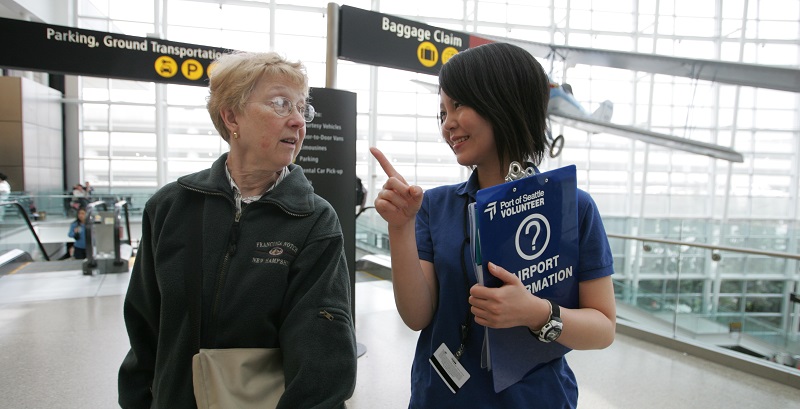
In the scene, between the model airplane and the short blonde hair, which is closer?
the short blonde hair

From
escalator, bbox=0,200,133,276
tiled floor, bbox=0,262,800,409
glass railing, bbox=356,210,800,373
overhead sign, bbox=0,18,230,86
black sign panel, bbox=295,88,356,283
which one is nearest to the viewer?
tiled floor, bbox=0,262,800,409

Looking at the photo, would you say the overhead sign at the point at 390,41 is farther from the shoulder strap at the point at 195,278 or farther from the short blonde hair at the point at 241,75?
the shoulder strap at the point at 195,278

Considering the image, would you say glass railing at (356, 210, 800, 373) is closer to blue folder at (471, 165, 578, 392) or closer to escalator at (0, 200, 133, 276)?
blue folder at (471, 165, 578, 392)

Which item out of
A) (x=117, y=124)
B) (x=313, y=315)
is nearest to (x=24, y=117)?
(x=117, y=124)

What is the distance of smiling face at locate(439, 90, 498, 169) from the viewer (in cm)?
117

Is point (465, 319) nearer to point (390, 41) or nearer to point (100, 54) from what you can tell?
point (390, 41)

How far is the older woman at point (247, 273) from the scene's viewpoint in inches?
49.8

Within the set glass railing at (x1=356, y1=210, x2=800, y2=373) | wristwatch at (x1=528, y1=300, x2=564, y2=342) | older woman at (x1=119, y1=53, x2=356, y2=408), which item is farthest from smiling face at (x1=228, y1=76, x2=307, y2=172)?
glass railing at (x1=356, y1=210, x2=800, y2=373)

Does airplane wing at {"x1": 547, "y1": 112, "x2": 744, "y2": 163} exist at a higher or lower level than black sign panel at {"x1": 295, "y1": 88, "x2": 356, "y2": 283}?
higher

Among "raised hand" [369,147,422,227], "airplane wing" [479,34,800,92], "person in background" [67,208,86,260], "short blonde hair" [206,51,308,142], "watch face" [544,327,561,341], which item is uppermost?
"airplane wing" [479,34,800,92]

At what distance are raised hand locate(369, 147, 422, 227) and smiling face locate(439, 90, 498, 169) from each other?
178 mm

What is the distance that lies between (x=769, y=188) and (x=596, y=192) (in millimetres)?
6363

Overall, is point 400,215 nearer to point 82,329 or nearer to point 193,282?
point 193,282

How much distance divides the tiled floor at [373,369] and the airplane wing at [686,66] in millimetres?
8481
